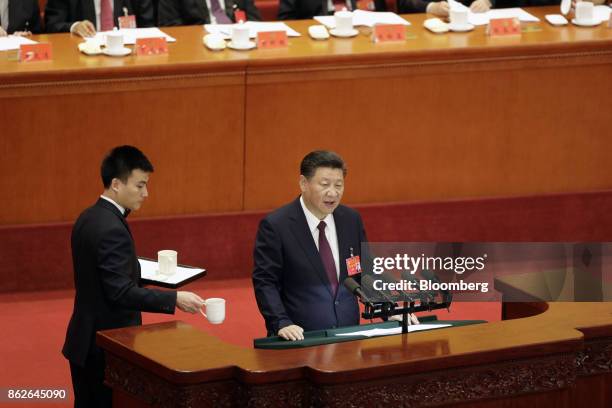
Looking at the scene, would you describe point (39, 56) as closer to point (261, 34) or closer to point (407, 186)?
point (261, 34)

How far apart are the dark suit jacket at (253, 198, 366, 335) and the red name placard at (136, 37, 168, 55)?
7.10 ft

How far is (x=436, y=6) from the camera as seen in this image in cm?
788

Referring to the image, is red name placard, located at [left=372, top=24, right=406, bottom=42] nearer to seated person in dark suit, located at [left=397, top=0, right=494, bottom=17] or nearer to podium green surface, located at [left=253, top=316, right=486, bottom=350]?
seated person in dark suit, located at [left=397, top=0, right=494, bottom=17]

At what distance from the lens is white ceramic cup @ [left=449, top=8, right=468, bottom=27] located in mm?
7277

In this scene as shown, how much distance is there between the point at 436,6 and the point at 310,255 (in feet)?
11.4

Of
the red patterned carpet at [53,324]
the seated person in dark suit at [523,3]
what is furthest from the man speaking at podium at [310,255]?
the seated person in dark suit at [523,3]

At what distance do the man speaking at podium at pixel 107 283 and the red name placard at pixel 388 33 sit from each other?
2.65m

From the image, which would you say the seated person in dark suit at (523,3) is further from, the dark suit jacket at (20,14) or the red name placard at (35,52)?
the red name placard at (35,52)

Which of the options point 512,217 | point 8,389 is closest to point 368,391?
point 8,389

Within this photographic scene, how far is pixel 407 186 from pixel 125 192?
105 inches

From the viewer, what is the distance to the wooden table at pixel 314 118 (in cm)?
643

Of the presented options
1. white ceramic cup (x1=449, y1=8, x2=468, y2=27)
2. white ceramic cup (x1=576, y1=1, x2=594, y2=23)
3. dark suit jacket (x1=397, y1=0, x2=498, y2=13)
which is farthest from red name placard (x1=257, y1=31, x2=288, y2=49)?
white ceramic cup (x1=576, y1=1, x2=594, y2=23)

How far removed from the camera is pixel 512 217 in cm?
714

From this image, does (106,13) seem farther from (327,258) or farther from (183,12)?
(327,258)
